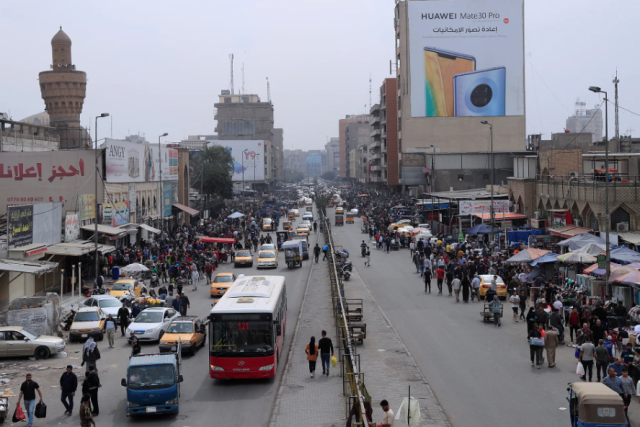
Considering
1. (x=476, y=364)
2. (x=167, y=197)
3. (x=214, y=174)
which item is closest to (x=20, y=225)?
(x=476, y=364)

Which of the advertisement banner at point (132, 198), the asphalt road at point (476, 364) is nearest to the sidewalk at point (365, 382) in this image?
the asphalt road at point (476, 364)

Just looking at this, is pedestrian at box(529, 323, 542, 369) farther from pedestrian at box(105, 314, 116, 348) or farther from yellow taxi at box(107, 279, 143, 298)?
yellow taxi at box(107, 279, 143, 298)

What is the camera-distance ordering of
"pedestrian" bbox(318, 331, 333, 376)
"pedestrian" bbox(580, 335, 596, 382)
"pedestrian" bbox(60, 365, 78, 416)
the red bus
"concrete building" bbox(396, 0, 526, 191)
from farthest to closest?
"concrete building" bbox(396, 0, 526, 191), "pedestrian" bbox(318, 331, 333, 376), the red bus, "pedestrian" bbox(580, 335, 596, 382), "pedestrian" bbox(60, 365, 78, 416)

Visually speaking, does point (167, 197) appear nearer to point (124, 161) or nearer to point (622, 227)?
point (124, 161)

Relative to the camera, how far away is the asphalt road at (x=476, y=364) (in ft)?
43.7

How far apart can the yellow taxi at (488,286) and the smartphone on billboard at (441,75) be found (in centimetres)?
5069

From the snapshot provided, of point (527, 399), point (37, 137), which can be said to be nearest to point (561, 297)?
point (527, 399)

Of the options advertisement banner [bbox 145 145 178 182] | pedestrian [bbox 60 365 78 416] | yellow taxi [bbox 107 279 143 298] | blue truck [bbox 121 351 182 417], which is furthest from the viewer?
advertisement banner [bbox 145 145 178 182]

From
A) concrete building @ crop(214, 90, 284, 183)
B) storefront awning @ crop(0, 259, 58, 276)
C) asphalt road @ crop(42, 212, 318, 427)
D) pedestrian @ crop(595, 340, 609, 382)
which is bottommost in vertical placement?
asphalt road @ crop(42, 212, 318, 427)

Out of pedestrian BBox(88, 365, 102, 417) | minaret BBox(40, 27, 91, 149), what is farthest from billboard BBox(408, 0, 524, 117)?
pedestrian BBox(88, 365, 102, 417)

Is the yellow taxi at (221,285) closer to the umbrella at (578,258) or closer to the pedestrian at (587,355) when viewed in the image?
the umbrella at (578,258)

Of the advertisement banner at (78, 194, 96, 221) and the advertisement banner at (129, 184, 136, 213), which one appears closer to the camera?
the advertisement banner at (78, 194, 96, 221)

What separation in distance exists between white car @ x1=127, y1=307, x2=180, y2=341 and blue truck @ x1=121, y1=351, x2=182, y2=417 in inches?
266

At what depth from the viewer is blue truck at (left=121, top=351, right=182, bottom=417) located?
13.4 meters
